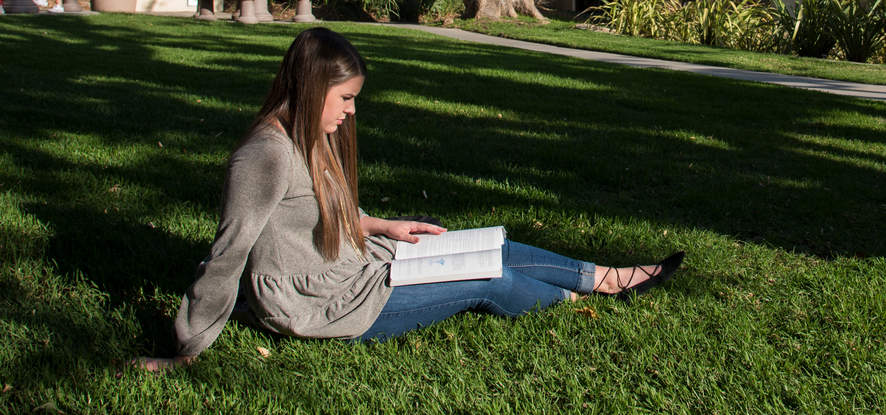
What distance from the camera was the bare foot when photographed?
10.3 feet

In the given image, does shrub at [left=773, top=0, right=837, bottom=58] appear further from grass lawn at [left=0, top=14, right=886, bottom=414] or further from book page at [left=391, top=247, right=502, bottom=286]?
book page at [left=391, top=247, right=502, bottom=286]

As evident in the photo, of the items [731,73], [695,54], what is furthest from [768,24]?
[731,73]

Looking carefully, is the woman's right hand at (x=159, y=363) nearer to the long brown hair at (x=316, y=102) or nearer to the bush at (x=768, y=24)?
the long brown hair at (x=316, y=102)

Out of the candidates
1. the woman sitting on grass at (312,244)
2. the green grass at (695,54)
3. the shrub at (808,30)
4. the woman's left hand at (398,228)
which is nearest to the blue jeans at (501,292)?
the woman sitting on grass at (312,244)

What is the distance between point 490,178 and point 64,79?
17.1 ft

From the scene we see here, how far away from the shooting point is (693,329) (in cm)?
290

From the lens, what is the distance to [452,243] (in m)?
2.79

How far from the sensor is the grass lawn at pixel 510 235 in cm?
248

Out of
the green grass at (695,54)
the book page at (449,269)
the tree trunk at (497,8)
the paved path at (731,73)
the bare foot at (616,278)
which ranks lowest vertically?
the bare foot at (616,278)

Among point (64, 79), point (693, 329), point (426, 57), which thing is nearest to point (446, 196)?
point (693, 329)

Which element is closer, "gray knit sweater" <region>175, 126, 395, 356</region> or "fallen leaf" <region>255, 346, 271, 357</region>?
"gray knit sweater" <region>175, 126, 395, 356</region>

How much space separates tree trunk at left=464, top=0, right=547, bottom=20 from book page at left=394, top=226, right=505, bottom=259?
56.0ft

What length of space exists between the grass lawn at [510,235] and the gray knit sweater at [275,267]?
0.60 feet

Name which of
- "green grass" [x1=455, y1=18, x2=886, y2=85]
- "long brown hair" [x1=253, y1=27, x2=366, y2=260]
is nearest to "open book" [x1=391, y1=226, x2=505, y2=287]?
"long brown hair" [x1=253, y1=27, x2=366, y2=260]
